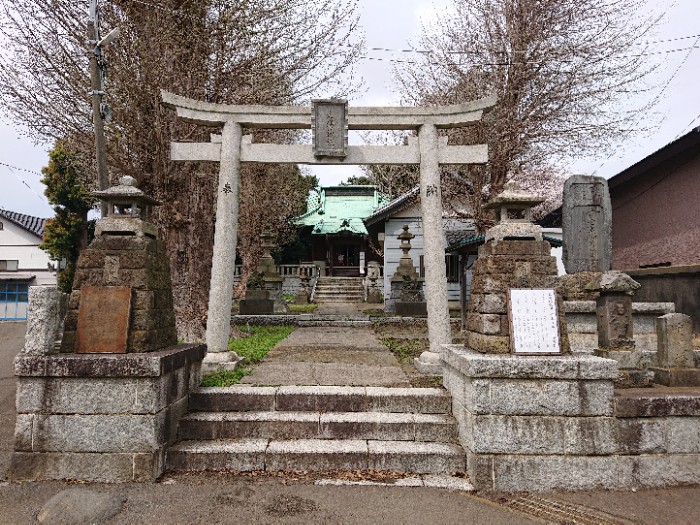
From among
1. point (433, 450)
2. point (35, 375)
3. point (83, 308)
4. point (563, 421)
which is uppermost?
point (83, 308)

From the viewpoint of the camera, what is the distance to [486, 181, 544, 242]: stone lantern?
4.73 meters

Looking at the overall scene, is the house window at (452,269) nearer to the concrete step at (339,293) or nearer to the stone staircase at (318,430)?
the concrete step at (339,293)

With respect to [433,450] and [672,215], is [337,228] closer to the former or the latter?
[672,215]

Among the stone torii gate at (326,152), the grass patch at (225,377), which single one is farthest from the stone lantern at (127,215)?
the grass patch at (225,377)

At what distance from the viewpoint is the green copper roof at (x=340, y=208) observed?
3039 centimetres

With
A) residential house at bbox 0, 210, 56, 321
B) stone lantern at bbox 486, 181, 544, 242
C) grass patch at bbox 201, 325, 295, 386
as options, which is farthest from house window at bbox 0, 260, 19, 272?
stone lantern at bbox 486, 181, 544, 242

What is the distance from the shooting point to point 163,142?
8422 millimetres

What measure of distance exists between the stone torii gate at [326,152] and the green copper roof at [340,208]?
888 inches

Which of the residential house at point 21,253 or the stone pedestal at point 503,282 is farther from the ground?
the residential house at point 21,253

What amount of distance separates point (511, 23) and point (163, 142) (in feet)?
37.6

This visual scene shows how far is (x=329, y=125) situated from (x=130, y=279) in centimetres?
392

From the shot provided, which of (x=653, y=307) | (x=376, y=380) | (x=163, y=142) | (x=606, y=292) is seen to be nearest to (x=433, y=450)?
(x=376, y=380)

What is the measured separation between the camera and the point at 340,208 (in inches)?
1312

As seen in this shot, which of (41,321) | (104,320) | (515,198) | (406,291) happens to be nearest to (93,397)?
(104,320)
